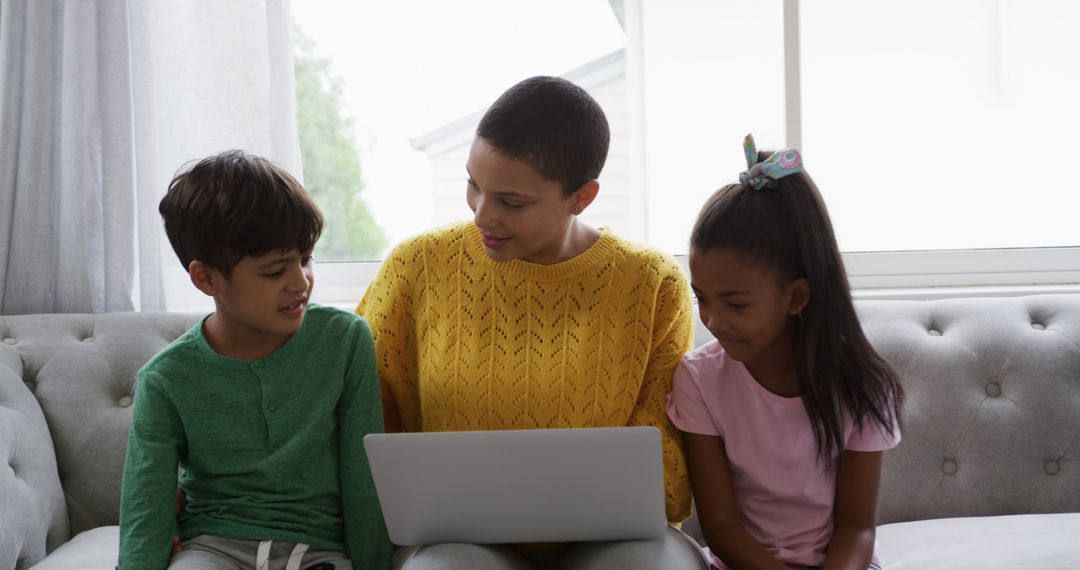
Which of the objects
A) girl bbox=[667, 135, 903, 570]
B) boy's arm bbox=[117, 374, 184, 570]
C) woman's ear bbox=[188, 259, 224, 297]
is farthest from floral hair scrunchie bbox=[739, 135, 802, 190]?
boy's arm bbox=[117, 374, 184, 570]

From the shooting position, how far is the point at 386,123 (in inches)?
94.0

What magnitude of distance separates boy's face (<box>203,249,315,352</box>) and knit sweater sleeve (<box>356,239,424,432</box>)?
5.5 inches

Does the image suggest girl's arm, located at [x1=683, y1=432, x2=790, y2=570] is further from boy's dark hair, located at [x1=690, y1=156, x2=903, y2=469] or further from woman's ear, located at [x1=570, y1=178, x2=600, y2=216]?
woman's ear, located at [x1=570, y1=178, x2=600, y2=216]

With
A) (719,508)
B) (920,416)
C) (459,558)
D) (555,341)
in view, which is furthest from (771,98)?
(459,558)

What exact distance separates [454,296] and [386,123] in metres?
1.00

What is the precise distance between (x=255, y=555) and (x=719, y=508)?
26.4 inches

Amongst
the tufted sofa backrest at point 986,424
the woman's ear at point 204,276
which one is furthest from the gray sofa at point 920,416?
the woman's ear at point 204,276

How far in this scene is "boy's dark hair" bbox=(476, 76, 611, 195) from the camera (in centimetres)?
135

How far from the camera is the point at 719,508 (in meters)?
1.40

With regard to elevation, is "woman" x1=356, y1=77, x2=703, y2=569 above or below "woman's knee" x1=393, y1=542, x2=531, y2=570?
above

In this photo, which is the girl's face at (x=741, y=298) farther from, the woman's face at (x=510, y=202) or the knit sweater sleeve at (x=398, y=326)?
the knit sweater sleeve at (x=398, y=326)

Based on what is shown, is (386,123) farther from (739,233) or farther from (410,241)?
(739,233)

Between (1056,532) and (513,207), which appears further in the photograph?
(1056,532)

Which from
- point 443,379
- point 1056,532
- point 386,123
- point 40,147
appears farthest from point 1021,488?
point 40,147
